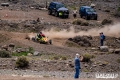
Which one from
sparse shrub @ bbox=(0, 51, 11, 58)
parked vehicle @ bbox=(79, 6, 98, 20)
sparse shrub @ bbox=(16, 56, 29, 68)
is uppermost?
sparse shrub @ bbox=(16, 56, 29, 68)

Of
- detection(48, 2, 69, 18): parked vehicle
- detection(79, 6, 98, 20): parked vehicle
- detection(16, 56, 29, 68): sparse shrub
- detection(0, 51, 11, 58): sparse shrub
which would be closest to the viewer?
detection(16, 56, 29, 68): sparse shrub

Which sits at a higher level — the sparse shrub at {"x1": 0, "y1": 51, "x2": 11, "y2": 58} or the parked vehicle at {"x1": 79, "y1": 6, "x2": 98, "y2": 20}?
the sparse shrub at {"x1": 0, "y1": 51, "x2": 11, "y2": 58}

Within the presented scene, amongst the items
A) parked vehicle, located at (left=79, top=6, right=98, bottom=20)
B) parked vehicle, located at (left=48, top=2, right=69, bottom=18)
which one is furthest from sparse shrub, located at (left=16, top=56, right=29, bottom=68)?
parked vehicle, located at (left=79, top=6, right=98, bottom=20)

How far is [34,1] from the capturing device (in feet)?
248

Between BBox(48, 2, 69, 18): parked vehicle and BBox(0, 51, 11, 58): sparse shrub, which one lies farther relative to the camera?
BBox(48, 2, 69, 18): parked vehicle

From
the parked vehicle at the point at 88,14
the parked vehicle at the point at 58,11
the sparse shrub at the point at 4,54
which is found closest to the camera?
the sparse shrub at the point at 4,54

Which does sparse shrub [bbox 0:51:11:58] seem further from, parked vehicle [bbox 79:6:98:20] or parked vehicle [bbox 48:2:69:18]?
parked vehicle [bbox 79:6:98:20]

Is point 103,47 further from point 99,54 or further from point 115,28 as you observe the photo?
point 115,28

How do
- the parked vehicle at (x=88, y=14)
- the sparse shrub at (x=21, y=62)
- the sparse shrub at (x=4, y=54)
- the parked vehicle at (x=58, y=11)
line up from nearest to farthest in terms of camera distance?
the sparse shrub at (x=21, y=62) < the sparse shrub at (x=4, y=54) < the parked vehicle at (x=88, y=14) < the parked vehicle at (x=58, y=11)

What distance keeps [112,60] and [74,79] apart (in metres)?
9.13

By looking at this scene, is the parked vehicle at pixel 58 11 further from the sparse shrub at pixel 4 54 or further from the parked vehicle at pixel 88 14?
the sparse shrub at pixel 4 54

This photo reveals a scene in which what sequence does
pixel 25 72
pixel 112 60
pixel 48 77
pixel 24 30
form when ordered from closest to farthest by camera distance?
pixel 48 77
pixel 25 72
pixel 112 60
pixel 24 30

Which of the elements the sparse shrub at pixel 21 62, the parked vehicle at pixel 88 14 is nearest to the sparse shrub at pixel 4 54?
the sparse shrub at pixel 21 62

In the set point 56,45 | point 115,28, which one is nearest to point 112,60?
point 56,45
